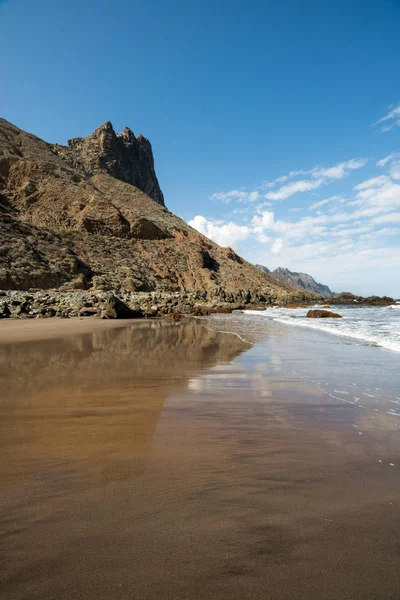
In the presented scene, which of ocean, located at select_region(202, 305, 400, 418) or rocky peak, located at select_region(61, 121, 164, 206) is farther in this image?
rocky peak, located at select_region(61, 121, 164, 206)

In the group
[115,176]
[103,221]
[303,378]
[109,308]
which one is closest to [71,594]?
[303,378]

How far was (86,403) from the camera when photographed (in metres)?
4.30

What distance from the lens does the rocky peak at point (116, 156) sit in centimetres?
8474

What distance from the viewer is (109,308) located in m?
20.6

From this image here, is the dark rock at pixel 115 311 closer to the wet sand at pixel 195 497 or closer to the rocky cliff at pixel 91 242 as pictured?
the rocky cliff at pixel 91 242

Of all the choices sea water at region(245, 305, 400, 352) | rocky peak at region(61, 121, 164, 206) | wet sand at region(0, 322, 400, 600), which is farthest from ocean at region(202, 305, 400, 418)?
rocky peak at region(61, 121, 164, 206)

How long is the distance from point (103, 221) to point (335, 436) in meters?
56.6

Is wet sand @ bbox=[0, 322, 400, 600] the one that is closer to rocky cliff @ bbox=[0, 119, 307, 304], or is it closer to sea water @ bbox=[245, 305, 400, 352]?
sea water @ bbox=[245, 305, 400, 352]

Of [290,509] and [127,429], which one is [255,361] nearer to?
[127,429]

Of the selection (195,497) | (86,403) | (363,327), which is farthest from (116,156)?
(195,497)

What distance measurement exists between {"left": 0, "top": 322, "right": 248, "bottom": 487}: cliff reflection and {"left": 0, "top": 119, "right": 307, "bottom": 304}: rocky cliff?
26515 mm

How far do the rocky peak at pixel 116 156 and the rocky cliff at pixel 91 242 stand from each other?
502 centimetres

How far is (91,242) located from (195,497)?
52.0m

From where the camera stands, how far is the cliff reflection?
8.81ft
